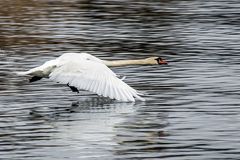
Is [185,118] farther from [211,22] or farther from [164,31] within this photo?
[211,22]

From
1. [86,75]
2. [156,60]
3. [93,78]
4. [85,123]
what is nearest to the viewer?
[85,123]

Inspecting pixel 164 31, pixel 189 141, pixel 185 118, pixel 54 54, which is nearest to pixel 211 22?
pixel 164 31

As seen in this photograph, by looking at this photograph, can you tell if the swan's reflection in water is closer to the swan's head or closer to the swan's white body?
the swan's white body

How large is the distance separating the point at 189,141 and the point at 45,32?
42.3ft

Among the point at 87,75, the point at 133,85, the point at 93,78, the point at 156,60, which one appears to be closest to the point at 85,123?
the point at 93,78

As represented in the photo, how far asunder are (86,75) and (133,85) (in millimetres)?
2358

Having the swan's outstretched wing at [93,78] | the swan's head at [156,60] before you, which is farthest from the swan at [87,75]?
the swan's head at [156,60]

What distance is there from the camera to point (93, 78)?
13.9 metres

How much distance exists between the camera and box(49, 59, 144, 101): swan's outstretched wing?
44.0ft

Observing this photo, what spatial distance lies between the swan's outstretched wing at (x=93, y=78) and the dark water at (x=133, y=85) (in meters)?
0.31

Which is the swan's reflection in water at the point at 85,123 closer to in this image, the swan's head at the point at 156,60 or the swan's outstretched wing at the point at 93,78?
the swan's outstretched wing at the point at 93,78

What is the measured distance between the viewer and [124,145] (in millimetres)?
11367

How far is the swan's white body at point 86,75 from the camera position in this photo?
44.3 feet

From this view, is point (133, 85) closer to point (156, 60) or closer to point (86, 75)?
point (156, 60)
